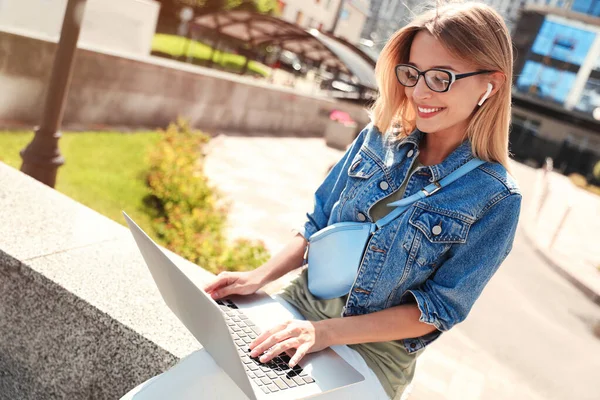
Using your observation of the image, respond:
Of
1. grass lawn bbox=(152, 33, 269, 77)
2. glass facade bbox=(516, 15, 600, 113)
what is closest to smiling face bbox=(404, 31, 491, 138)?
grass lawn bbox=(152, 33, 269, 77)

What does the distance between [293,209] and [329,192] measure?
20.1ft

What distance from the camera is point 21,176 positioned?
11.0 ft

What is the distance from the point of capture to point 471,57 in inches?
65.2

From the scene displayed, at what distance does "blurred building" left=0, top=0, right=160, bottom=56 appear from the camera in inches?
352

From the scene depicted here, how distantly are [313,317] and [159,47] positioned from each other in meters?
20.3

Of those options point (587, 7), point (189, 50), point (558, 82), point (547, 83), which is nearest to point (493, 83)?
point (189, 50)

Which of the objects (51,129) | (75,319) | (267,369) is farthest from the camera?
(51,129)

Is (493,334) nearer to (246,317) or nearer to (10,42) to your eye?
(246,317)

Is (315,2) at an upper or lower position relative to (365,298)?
upper

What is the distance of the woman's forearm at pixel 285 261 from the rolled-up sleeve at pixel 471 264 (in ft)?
1.75

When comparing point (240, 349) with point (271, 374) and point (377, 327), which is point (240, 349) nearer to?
point (271, 374)

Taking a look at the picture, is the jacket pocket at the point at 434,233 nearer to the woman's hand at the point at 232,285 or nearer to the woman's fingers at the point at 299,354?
the woman's fingers at the point at 299,354

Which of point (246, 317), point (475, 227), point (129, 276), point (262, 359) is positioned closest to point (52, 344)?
point (129, 276)

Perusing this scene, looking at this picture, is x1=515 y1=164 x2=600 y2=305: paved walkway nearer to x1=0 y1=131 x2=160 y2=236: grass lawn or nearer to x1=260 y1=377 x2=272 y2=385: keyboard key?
x1=0 y1=131 x2=160 y2=236: grass lawn
